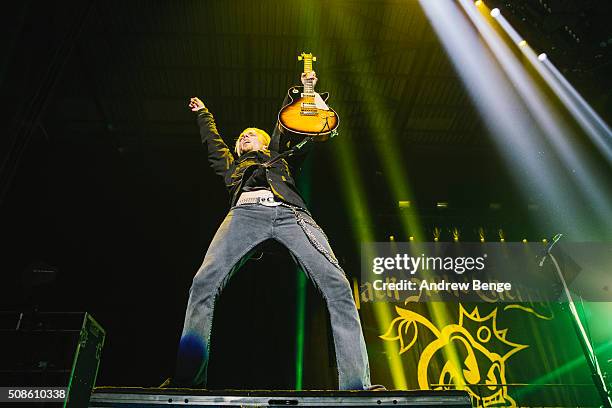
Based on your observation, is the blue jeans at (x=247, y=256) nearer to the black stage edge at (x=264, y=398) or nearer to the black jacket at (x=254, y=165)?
the black jacket at (x=254, y=165)

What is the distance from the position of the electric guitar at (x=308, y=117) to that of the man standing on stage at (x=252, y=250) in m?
0.17

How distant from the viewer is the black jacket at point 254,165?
210 centimetres

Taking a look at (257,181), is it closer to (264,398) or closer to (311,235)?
(311,235)

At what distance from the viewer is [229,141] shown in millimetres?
6652

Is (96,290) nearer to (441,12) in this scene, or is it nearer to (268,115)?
(268,115)

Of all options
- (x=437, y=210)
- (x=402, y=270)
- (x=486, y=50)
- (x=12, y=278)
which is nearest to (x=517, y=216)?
(x=437, y=210)

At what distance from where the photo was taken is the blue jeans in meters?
1.63

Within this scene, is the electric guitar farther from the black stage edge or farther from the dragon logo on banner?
the dragon logo on banner

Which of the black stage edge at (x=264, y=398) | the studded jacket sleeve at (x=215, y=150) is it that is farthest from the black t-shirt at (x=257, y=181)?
the black stage edge at (x=264, y=398)

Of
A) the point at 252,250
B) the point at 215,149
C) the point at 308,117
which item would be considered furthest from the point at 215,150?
the point at 252,250

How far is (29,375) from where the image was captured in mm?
3635

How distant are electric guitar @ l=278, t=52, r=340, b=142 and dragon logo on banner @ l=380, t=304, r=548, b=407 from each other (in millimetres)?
3866

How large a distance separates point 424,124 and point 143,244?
4.43m

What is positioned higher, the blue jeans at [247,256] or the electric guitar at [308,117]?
the electric guitar at [308,117]
